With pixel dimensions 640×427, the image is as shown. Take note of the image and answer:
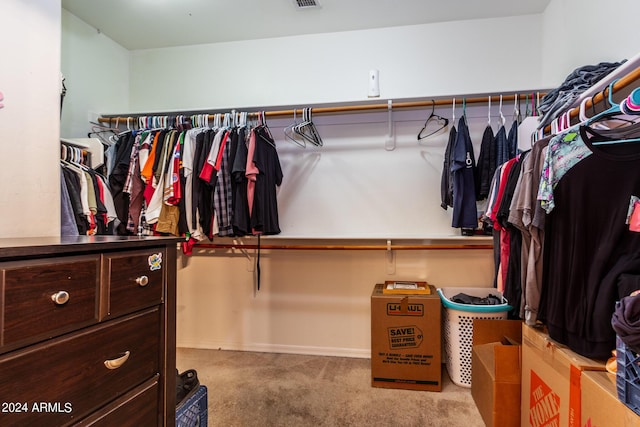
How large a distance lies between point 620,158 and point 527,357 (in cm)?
91

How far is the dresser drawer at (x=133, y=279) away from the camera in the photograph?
83cm

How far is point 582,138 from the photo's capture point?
109 centimetres

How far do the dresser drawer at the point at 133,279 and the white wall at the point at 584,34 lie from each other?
2.10 meters

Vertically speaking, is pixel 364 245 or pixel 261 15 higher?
pixel 261 15

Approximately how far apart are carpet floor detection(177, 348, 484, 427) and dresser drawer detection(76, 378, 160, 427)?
0.88 meters

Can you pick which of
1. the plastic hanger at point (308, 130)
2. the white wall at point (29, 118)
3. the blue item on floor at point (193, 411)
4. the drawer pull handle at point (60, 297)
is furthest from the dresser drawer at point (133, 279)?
the plastic hanger at point (308, 130)

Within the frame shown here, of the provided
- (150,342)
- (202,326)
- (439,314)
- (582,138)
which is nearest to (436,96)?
(582,138)

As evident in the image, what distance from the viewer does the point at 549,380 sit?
122 cm

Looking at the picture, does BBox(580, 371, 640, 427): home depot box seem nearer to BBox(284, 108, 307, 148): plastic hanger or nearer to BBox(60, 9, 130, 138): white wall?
BBox(284, 108, 307, 148): plastic hanger

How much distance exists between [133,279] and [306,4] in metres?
2.14

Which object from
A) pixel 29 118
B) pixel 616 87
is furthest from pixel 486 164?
pixel 29 118

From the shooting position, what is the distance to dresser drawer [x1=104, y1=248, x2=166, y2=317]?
832mm

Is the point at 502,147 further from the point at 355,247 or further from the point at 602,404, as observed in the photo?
the point at 602,404

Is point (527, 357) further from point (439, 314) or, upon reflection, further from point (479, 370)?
point (439, 314)
